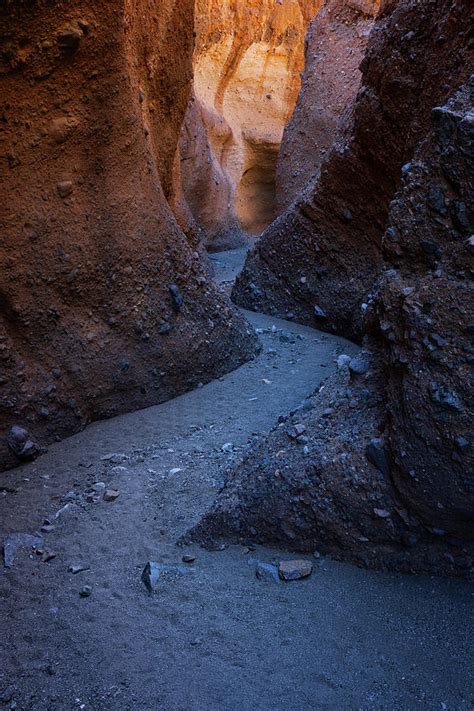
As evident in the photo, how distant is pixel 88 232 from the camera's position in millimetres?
3154

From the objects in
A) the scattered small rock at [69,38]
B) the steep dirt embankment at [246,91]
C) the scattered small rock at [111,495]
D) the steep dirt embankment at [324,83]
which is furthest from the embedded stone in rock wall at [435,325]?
the steep dirt embankment at [246,91]

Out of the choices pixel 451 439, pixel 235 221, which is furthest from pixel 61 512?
pixel 235 221

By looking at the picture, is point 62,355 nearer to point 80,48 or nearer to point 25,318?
point 25,318

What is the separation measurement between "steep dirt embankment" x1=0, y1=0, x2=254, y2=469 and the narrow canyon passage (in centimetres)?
67

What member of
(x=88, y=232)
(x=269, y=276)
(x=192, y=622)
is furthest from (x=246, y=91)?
(x=192, y=622)

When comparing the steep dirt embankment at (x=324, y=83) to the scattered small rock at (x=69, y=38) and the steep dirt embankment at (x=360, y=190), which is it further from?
the scattered small rock at (x=69, y=38)

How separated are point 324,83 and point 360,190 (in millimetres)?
3095

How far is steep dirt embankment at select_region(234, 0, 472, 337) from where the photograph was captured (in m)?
3.37

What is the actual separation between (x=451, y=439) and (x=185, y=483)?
1.22m

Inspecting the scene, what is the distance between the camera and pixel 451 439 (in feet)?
5.82

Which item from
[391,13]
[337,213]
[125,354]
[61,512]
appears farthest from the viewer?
[337,213]

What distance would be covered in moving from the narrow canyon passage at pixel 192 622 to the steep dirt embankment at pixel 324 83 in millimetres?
5450

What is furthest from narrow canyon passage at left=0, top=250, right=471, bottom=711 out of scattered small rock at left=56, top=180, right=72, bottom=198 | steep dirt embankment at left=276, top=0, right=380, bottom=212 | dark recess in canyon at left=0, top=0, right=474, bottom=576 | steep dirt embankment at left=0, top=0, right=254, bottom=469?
steep dirt embankment at left=276, top=0, right=380, bottom=212

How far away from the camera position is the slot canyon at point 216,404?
5.68 ft
